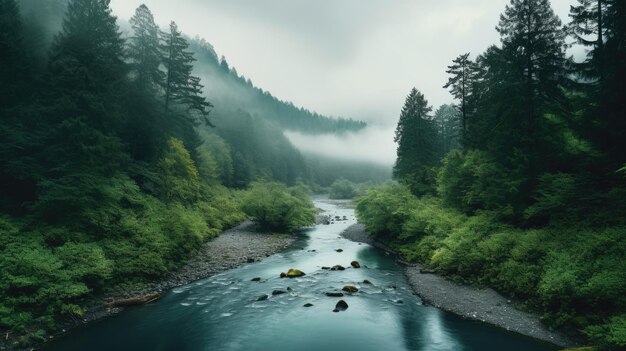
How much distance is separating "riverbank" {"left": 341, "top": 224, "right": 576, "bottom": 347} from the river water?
0.55 metres

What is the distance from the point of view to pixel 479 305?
17.0 meters

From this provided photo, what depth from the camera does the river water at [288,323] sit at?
13812 mm

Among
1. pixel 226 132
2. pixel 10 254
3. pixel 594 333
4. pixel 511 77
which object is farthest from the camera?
pixel 226 132

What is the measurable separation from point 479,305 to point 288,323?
10.4 meters

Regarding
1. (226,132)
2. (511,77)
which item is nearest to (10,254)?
(511,77)

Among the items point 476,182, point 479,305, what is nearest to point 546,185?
point 476,182

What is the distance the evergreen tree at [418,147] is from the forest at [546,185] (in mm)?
7405

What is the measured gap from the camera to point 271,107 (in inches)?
7731

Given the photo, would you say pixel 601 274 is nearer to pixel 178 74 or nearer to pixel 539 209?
pixel 539 209

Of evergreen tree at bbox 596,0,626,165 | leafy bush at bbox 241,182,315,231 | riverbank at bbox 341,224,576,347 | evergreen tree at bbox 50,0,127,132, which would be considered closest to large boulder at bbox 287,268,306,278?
riverbank at bbox 341,224,576,347

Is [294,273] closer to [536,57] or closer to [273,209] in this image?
[273,209]

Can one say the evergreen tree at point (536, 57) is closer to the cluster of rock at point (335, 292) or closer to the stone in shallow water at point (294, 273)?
the cluster of rock at point (335, 292)

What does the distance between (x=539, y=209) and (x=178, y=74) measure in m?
35.8

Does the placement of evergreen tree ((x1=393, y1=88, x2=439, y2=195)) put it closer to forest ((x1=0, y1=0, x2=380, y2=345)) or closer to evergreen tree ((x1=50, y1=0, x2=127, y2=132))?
forest ((x1=0, y1=0, x2=380, y2=345))
